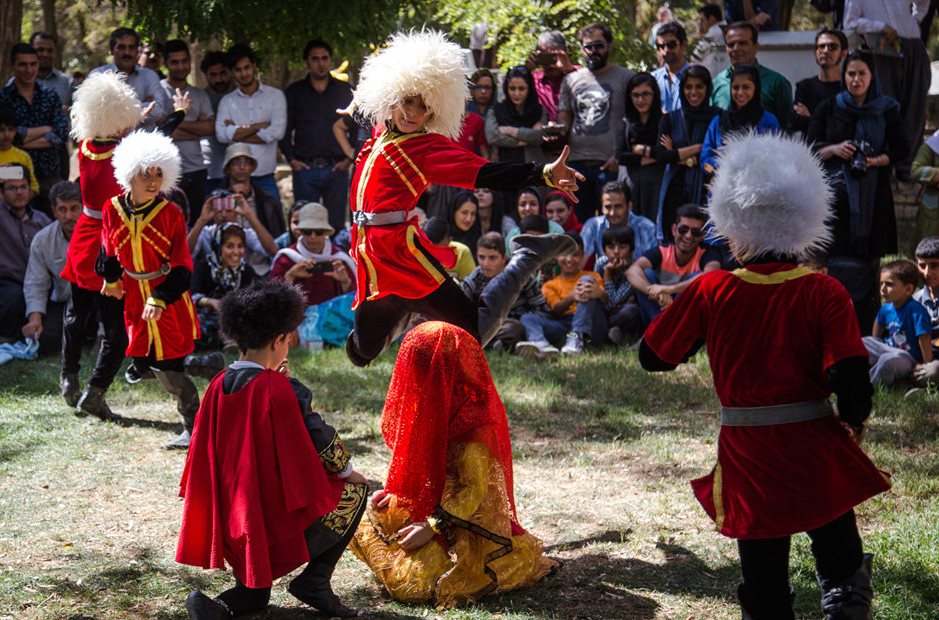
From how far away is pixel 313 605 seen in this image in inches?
155

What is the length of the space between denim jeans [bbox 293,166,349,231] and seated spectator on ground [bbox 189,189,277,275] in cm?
67

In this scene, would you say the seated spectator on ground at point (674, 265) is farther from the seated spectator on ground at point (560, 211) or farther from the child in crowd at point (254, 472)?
the child in crowd at point (254, 472)

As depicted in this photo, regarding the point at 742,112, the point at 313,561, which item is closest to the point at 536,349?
the point at 742,112

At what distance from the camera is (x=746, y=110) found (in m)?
8.41

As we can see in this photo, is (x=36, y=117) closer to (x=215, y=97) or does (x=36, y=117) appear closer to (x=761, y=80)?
(x=215, y=97)

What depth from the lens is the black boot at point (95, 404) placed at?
678cm

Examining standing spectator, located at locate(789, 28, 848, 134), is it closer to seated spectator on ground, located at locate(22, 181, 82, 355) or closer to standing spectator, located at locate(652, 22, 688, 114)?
standing spectator, located at locate(652, 22, 688, 114)

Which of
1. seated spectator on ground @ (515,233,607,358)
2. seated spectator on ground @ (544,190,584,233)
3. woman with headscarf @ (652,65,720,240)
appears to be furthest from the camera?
seated spectator on ground @ (544,190,584,233)

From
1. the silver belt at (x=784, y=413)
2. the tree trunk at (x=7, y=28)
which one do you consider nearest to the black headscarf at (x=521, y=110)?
the tree trunk at (x=7, y=28)

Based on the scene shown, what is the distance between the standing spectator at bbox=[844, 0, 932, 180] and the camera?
9.37 m

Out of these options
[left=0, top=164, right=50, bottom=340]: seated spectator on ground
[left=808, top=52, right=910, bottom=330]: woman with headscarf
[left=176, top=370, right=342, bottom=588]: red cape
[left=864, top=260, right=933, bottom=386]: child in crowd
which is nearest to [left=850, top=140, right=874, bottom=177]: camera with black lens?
[left=808, top=52, right=910, bottom=330]: woman with headscarf

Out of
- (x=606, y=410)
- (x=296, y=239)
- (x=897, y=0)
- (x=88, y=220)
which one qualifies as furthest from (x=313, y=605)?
(x=897, y=0)

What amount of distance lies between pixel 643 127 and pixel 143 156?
4.31 meters

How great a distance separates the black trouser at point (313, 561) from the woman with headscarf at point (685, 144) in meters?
5.43
